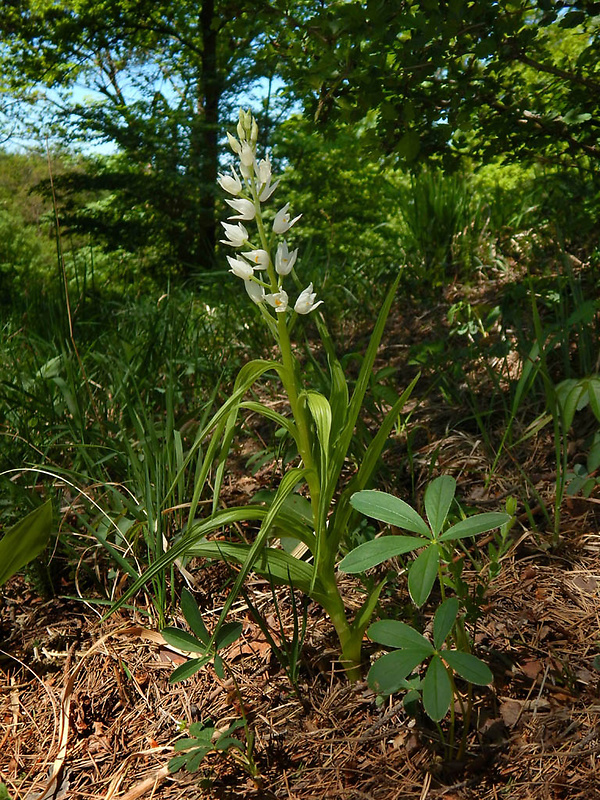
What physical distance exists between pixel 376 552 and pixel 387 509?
2.9 inches

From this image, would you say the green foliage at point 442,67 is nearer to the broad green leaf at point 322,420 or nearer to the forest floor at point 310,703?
the broad green leaf at point 322,420

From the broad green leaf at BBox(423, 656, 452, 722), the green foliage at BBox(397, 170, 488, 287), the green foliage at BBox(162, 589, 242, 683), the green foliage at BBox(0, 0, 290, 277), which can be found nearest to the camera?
the broad green leaf at BBox(423, 656, 452, 722)

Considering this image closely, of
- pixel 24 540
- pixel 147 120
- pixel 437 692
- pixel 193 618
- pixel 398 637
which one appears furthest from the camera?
pixel 147 120

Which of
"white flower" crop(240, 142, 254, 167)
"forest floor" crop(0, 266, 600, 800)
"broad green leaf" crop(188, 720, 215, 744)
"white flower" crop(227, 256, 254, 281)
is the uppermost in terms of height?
"white flower" crop(240, 142, 254, 167)

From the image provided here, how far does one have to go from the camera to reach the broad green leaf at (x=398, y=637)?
3.01ft

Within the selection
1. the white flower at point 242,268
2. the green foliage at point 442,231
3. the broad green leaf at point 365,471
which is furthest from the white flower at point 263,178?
the green foliage at point 442,231

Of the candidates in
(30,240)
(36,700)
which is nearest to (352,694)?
(36,700)

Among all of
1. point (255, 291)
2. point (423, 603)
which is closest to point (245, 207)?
point (255, 291)

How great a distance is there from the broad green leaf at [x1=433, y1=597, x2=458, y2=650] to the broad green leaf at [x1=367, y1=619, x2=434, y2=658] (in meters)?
0.02

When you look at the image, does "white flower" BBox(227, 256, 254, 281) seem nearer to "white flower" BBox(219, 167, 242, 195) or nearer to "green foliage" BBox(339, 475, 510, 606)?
"white flower" BBox(219, 167, 242, 195)

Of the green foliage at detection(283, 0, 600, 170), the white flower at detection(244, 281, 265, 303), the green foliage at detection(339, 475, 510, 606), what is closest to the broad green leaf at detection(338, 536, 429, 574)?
the green foliage at detection(339, 475, 510, 606)

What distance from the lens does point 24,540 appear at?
4.20ft

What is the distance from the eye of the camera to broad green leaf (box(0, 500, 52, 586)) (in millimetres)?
1261

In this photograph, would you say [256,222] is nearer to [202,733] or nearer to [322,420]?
[322,420]
